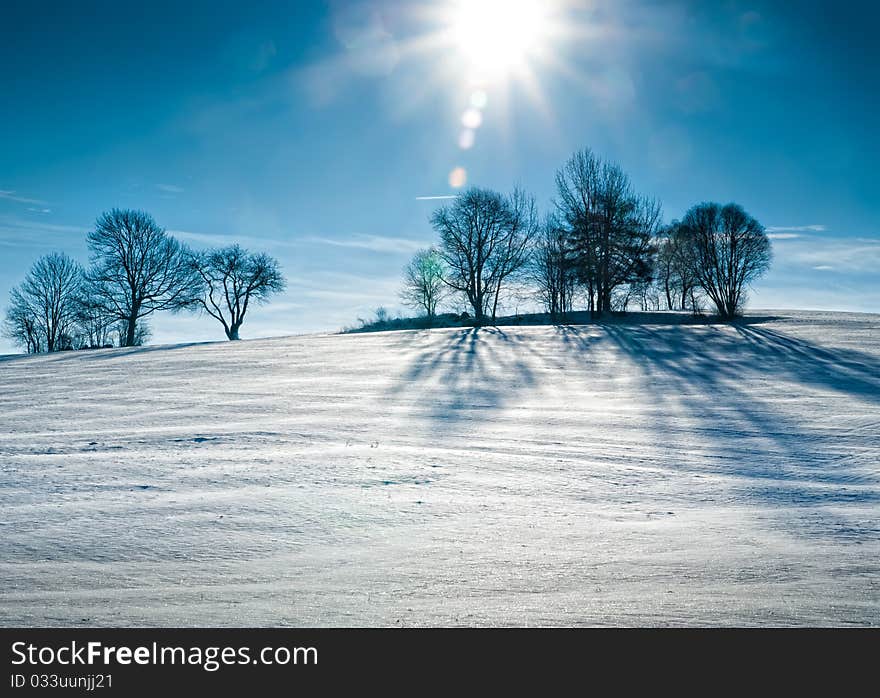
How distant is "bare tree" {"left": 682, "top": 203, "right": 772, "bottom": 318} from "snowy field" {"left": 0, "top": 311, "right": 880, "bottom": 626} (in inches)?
1058

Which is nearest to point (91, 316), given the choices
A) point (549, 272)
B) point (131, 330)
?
point (131, 330)

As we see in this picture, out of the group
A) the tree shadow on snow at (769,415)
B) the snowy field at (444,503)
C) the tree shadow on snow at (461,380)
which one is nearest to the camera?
the snowy field at (444,503)

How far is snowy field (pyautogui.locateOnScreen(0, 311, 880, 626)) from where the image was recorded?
328 cm

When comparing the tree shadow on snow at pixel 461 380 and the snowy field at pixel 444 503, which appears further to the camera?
the tree shadow on snow at pixel 461 380

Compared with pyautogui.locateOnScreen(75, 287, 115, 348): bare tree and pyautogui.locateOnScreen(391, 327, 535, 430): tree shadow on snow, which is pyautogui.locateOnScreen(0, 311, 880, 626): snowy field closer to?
pyautogui.locateOnScreen(391, 327, 535, 430): tree shadow on snow

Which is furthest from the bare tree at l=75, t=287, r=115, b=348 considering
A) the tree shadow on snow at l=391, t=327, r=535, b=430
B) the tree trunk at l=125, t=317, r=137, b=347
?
the tree shadow on snow at l=391, t=327, r=535, b=430

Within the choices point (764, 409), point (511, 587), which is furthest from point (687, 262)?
point (511, 587)

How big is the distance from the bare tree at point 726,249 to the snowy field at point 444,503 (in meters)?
26.9

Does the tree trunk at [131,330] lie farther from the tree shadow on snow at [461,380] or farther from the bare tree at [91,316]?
the tree shadow on snow at [461,380]

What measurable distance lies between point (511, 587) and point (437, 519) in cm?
139

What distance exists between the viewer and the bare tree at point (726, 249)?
3706 cm

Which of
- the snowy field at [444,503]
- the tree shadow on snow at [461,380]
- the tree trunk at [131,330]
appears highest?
the tree trunk at [131,330]

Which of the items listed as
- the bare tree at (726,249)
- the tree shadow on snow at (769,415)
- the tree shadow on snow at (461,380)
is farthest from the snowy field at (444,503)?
the bare tree at (726,249)
